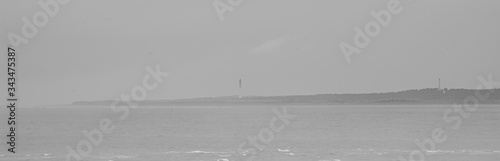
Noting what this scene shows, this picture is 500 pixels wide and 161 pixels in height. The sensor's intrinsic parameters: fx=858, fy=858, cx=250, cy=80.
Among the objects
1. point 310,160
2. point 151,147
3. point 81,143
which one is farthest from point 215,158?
point 81,143

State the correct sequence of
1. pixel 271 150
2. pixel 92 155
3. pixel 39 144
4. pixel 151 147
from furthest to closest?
1. pixel 39 144
2. pixel 151 147
3. pixel 271 150
4. pixel 92 155

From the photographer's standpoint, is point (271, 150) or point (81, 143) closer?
point (271, 150)

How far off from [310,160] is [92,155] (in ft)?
42.7

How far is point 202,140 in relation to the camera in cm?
7006

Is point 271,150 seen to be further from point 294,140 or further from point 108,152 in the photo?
point 294,140

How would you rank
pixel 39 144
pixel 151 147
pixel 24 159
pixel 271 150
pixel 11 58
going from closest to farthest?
pixel 11 58 < pixel 24 159 < pixel 271 150 < pixel 151 147 < pixel 39 144

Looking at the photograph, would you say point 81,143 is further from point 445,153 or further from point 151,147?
point 445,153

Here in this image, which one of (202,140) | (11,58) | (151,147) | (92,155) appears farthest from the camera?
(202,140)

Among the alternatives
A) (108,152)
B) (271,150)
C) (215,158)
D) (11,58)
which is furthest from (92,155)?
(11,58)

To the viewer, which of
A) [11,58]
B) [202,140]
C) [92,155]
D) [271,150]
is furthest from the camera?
[202,140]

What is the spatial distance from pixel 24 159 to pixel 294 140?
92.4 ft

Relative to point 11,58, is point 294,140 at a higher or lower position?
lower

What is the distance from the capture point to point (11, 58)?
35750 millimetres

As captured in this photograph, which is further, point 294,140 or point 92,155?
point 294,140
